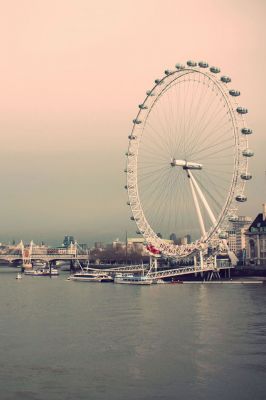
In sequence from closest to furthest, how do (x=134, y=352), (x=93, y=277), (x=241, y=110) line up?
(x=134, y=352), (x=241, y=110), (x=93, y=277)

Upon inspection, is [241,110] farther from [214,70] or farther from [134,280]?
[134,280]

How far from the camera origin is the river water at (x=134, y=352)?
11938 mm

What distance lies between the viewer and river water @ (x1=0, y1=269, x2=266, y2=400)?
470 inches

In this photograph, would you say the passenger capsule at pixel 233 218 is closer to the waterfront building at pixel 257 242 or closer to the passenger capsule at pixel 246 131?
the passenger capsule at pixel 246 131

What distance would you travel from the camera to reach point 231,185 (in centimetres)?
3956

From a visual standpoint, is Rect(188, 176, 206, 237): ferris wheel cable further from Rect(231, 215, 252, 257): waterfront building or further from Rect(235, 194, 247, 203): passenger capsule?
Rect(231, 215, 252, 257): waterfront building

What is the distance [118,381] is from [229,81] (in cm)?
2941

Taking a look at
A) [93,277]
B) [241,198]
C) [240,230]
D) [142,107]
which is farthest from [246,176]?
[240,230]

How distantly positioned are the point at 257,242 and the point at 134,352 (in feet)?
155

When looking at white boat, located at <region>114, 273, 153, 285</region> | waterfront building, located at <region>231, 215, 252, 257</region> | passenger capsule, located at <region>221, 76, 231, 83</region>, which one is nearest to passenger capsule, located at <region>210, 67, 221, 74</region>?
passenger capsule, located at <region>221, 76, 231, 83</region>

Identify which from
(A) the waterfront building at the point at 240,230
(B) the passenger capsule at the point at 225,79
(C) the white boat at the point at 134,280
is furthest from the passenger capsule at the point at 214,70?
(A) the waterfront building at the point at 240,230

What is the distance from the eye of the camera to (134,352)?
15.6 m

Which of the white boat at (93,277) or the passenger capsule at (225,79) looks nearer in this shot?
the passenger capsule at (225,79)

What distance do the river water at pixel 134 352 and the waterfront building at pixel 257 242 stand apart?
3346 centimetres
